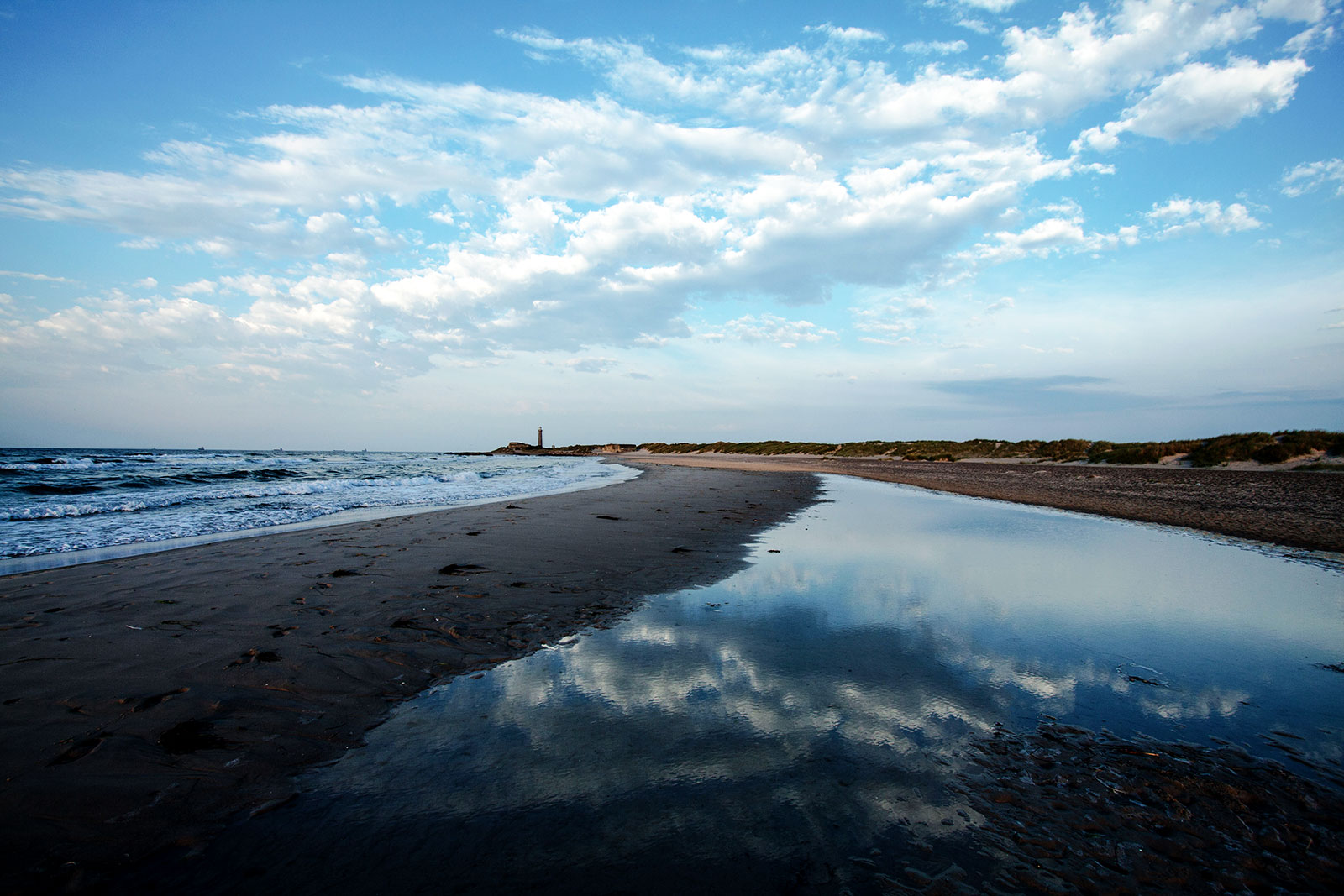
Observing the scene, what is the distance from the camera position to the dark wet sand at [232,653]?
2357 millimetres

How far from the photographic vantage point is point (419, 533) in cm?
934

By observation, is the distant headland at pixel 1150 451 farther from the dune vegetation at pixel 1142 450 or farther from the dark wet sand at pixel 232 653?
the dark wet sand at pixel 232 653

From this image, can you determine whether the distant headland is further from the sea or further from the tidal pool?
the sea

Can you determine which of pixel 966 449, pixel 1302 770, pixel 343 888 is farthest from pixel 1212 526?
pixel 966 449

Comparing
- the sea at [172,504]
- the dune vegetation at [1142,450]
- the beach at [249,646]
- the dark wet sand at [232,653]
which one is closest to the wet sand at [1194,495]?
the beach at [249,646]

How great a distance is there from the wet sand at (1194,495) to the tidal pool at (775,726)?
17.9 ft

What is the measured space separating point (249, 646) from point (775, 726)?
12.9ft

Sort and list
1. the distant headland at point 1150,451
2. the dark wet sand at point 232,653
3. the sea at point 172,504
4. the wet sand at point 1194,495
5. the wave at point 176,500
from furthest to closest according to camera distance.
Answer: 1. the distant headland at point 1150,451
2. the wet sand at point 1194,495
3. the wave at point 176,500
4. the sea at point 172,504
5. the dark wet sand at point 232,653

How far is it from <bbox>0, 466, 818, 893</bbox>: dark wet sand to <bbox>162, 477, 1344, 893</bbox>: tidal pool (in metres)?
0.43

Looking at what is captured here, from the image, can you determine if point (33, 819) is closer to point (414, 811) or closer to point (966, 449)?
point (414, 811)

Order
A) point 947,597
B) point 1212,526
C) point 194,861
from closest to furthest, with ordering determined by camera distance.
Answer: point 194,861, point 947,597, point 1212,526

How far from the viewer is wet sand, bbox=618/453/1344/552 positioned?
414 inches

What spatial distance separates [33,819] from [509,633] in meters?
2.73

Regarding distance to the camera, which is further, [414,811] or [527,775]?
[527,775]
